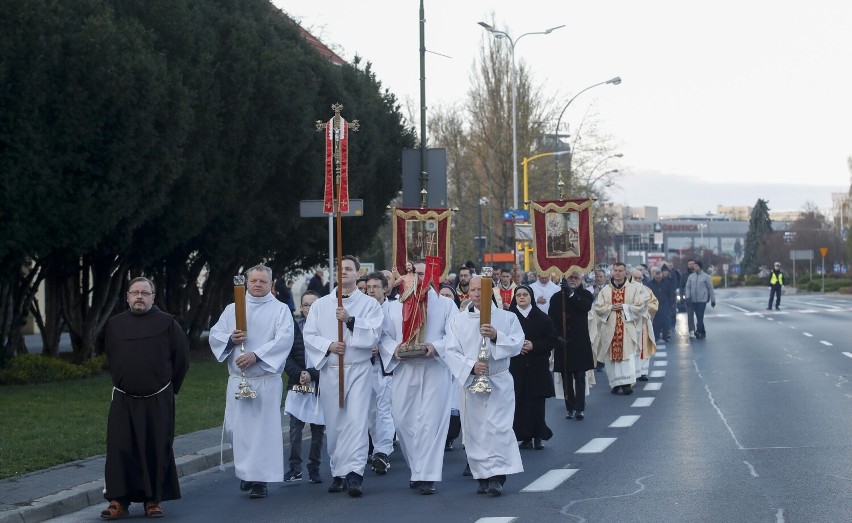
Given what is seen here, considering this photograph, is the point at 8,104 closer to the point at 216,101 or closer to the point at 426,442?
the point at 216,101

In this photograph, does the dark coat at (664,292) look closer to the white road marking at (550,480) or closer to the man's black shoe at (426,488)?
the white road marking at (550,480)

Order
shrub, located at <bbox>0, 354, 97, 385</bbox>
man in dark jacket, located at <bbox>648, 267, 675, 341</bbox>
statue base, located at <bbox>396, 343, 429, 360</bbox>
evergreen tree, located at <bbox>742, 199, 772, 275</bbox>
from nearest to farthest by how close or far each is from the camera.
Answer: statue base, located at <bbox>396, 343, 429, 360</bbox>, shrub, located at <bbox>0, 354, 97, 385</bbox>, man in dark jacket, located at <bbox>648, 267, 675, 341</bbox>, evergreen tree, located at <bbox>742, 199, 772, 275</bbox>

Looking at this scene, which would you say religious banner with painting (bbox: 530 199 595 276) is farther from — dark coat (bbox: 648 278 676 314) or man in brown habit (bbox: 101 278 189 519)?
dark coat (bbox: 648 278 676 314)

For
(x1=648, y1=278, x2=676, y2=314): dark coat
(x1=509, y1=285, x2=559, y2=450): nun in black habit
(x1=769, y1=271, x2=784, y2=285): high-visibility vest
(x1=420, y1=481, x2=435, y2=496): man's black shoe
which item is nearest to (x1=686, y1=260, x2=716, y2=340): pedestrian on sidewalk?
(x1=648, y1=278, x2=676, y2=314): dark coat

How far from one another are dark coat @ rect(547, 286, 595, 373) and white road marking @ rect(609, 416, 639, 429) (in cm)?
71

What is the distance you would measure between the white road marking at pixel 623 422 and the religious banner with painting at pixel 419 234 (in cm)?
264

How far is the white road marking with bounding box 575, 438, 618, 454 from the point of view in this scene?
41.7 ft

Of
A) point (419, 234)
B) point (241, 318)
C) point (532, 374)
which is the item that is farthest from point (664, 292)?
point (241, 318)

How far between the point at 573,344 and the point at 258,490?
238 inches

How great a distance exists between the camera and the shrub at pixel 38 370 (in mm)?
21000

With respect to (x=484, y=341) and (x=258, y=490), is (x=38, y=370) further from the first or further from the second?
(x=484, y=341)

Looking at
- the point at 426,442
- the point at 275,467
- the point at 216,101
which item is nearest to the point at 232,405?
the point at 275,467

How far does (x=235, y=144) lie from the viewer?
24.5 m

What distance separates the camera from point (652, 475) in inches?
425
